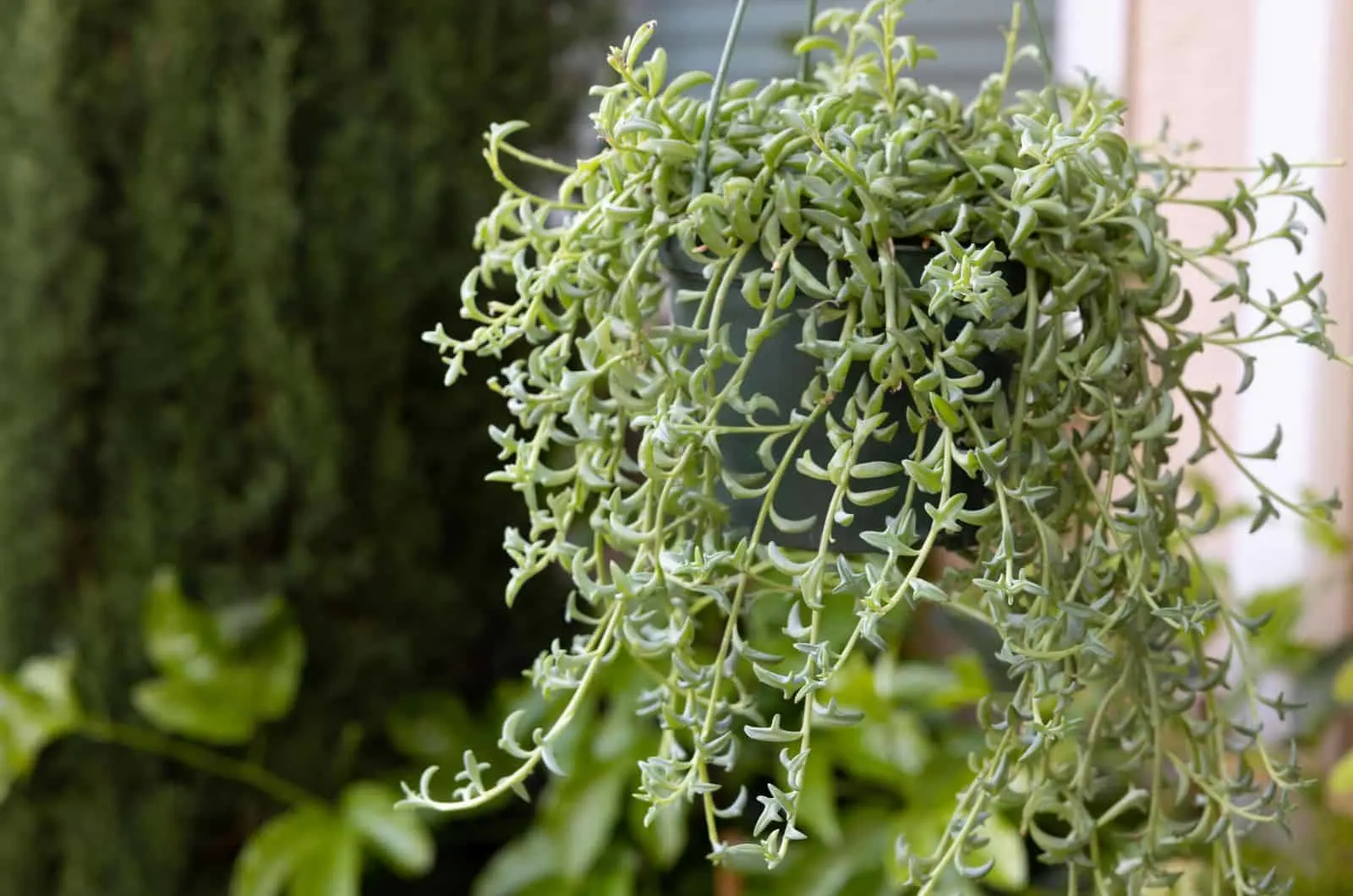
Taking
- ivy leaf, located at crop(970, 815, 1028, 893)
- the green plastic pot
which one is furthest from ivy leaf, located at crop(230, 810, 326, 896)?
the green plastic pot

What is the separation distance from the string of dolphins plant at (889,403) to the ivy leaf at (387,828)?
68cm

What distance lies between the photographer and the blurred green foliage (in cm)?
125

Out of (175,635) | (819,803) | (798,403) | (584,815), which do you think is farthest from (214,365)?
(798,403)

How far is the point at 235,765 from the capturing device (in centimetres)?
133

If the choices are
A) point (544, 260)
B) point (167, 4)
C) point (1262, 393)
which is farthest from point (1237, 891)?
point (167, 4)

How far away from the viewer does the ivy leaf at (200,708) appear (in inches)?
49.0

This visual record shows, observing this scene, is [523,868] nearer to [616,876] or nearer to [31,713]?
[616,876]

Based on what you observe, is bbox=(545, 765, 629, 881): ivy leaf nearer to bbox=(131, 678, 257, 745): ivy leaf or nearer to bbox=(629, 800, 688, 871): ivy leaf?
bbox=(629, 800, 688, 871): ivy leaf

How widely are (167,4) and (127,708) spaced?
757 mm

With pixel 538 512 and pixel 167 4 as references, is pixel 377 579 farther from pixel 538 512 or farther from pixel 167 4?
pixel 538 512

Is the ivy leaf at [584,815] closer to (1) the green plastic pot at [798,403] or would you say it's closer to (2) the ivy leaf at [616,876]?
(2) the ivy leaf at [616,876]

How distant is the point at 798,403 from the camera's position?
60 centimetres

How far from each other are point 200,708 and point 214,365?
368mm

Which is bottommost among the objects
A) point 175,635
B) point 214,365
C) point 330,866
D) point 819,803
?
point 330,866
